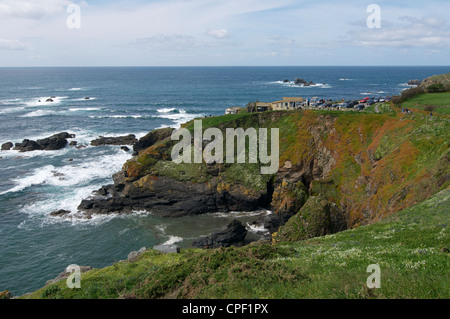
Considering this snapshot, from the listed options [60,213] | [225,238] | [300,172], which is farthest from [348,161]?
[60,213]

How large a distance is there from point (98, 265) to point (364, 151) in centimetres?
3427

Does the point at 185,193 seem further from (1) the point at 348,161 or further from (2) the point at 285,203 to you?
(1) the point at 348,161

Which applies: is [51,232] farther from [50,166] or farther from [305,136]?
[305,136]

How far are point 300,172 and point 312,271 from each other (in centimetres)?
3206

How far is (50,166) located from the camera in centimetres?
6125

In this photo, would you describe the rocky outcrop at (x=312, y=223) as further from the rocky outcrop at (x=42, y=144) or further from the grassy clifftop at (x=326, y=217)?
the rocky outcrop at (x=42, y=144)

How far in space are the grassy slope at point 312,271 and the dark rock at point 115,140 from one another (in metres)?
58.1

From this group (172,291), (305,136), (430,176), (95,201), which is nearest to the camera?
(172,291)

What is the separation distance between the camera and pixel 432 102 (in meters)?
49.8

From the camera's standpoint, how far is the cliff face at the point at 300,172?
33.8 metres

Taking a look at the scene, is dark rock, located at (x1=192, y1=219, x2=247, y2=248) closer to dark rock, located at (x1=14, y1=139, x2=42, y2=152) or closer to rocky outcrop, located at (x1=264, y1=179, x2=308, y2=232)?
rocky outcrop, located at (x1=264, y1=179, x2=308, y2=232)

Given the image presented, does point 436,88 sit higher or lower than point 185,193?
higher

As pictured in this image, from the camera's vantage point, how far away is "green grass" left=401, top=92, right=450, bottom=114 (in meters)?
44.6

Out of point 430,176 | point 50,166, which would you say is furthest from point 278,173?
point 50,166
